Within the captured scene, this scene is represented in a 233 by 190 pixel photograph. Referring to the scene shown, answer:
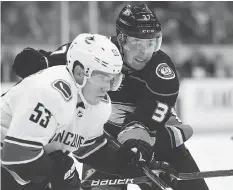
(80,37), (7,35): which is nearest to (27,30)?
(7,35)

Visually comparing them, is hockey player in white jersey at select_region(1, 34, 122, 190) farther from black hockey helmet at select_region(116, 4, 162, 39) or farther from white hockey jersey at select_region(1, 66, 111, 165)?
black hockey helmet at select_region(116, 4, 162, 39)

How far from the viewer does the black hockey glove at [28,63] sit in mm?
1842

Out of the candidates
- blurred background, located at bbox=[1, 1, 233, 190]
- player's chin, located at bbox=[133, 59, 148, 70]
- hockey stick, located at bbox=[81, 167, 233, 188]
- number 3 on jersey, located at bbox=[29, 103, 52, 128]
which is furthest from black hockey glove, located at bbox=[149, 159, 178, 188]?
blurred background, located at bbox=[1, 1, 233, 190]

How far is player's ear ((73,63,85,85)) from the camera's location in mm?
1585

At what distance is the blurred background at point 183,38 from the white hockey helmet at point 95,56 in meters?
3.10

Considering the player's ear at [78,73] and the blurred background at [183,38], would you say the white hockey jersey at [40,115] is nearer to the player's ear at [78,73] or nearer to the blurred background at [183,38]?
the player's ear at [78,73]

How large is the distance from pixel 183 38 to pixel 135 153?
169 inches

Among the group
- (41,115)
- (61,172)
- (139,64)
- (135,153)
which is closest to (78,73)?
(41,115)

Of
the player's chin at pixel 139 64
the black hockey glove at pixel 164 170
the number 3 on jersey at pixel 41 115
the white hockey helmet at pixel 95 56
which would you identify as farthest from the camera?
the player's chin at pixel 139 64

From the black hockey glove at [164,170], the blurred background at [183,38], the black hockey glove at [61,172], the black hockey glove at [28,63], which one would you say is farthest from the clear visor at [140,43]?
the blurred background at [183,38]

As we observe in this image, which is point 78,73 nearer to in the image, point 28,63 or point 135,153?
point 28,63

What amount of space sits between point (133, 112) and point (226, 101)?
3429 mm

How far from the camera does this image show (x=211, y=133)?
5184mm

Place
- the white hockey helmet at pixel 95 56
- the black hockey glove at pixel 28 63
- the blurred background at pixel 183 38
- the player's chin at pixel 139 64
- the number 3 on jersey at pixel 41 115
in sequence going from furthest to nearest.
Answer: the blurred background at pixel 183 38 → the player's chin at pixel 139 64 → the black hockey glove at pixel 28 63 → the white hockey helmet at pixel 95 56 → the number 3 on jersey at pixel 41 115
